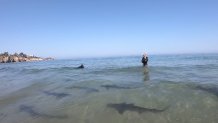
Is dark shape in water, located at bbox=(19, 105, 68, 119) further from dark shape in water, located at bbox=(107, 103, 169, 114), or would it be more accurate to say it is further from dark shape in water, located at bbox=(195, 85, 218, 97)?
dark shape in water, located at bbox=(195, 85, 218, 97)

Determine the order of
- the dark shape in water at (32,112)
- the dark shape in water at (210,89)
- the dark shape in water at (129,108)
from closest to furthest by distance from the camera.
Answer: the dark shape in water at (32,112) → the dark shape in water at (129,108) → the dark shape in water at (210,89)

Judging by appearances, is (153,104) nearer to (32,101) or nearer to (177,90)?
(177,90)

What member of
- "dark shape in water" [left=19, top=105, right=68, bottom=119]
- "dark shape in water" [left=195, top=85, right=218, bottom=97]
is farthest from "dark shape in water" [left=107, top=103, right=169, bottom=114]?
"dark shape in water" [left=195, top=85, right=218, bottom=97]

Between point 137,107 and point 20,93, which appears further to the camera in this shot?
point 20,93

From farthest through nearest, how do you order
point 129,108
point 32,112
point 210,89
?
1. point 210,89
2. point 32,112
3. point 129,108

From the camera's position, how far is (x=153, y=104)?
454 inches

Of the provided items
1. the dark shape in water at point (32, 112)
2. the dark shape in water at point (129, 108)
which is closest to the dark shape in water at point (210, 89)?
the dark shape in water at point (129, 108)

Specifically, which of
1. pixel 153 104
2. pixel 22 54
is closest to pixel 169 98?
pixel 153 104

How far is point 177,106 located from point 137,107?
1.76 metres

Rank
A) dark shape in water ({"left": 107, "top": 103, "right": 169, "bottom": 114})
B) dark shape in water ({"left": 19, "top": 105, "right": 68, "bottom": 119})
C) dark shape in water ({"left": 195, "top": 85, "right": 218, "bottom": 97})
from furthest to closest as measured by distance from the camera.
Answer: dark shape in water ({"left": 195, "top": 85, "right": 218, "bottom": 97})
dark shape in water ({"left": 107, "top": 103, "right": 169, "bottom": 114})
dark shape in water ({"left": 19, "top": 105, "right": 68, "bottom": 119})

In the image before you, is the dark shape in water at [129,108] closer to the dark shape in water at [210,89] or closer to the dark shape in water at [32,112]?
the dark shape in water at [32,112]

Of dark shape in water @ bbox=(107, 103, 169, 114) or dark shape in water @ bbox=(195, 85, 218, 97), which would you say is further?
dark shape in water @ bbox=(195, 85, 218, 97)

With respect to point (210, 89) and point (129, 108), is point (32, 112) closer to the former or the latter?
point (129, 108)

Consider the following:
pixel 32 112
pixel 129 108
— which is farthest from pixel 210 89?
pixel 32 112
